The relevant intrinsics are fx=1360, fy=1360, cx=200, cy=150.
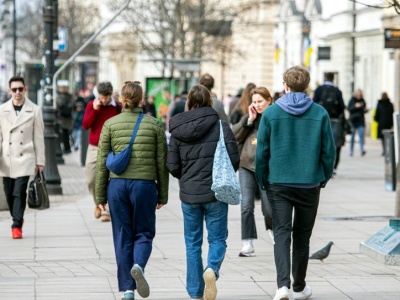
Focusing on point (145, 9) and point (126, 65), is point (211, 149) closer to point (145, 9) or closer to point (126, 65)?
point (145, 9)

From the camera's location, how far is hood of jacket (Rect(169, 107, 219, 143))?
9.89 m

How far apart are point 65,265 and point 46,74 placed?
9.95 m

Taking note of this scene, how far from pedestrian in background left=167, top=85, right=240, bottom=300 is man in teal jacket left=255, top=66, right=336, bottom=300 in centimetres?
31

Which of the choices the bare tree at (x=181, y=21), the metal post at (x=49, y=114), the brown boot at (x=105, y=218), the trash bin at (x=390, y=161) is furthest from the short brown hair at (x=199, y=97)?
the bare tree at (x=181, y=21)

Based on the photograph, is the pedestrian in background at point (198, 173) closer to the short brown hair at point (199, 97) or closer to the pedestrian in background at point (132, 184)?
the short brown hair at point (199, 97)

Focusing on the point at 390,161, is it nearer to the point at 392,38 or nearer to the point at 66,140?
the point at 392,38

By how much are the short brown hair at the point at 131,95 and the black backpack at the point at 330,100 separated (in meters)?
15.1

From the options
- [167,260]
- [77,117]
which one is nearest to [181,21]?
[77,117]

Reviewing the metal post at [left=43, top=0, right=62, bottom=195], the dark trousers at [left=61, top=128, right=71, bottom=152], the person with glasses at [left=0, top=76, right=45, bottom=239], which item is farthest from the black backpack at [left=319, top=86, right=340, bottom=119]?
the dark trousers at [left=61, top=128, right=71, bottom=152]

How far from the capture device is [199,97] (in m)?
10.0

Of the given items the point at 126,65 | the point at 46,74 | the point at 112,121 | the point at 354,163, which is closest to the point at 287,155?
the point at 112,121

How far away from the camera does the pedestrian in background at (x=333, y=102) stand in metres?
25.1

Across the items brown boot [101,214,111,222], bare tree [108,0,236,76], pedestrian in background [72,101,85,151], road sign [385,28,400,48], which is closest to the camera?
brown boot [101,214,111,222]

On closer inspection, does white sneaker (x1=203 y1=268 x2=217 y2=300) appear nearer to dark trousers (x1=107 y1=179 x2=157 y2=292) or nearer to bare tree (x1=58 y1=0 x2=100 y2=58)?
dark trousers (x1=107 y1=179 x2=157 y2=292)
